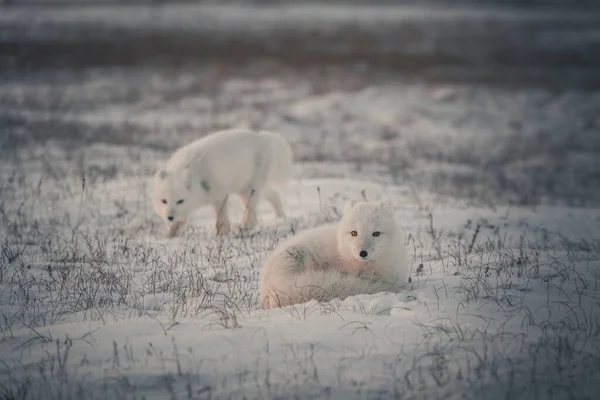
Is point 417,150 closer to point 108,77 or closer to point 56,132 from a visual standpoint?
point 56,132

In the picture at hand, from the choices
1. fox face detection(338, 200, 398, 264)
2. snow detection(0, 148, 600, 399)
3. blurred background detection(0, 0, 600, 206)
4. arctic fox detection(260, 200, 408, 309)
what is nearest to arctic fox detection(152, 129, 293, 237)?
snow detection(0, 148, 600, 399)

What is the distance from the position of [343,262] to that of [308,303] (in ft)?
2.88

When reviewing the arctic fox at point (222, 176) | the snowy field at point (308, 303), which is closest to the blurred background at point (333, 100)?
the snowy field at point (308, 303)

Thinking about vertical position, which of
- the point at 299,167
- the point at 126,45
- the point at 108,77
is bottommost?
the point at 299,167

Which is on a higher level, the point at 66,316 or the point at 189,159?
the point at 189,159

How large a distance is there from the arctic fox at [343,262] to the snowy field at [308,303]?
0.23 m

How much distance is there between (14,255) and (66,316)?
9.03ft

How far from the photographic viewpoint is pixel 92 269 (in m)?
7.17

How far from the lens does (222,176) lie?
9523 millimetres

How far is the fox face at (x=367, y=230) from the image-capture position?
18.6ft

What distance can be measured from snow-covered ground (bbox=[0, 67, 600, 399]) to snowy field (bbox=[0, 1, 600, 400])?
2cm

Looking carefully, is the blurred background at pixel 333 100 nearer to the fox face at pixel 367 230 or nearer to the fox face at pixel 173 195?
the fox face at pixel 173 195

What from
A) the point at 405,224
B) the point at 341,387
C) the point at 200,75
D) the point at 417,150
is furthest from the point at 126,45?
the point at 341,387

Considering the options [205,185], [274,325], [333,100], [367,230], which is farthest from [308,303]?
[333,100]
